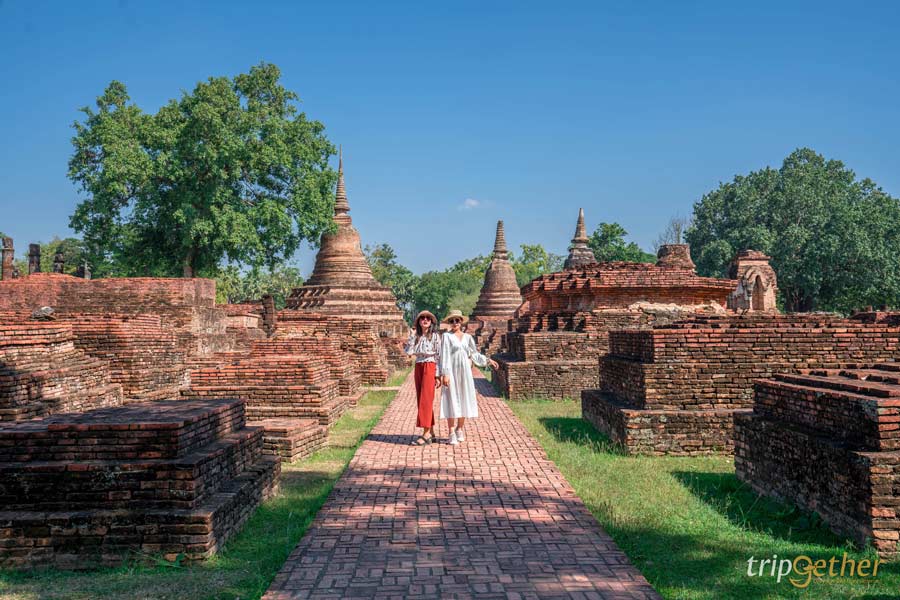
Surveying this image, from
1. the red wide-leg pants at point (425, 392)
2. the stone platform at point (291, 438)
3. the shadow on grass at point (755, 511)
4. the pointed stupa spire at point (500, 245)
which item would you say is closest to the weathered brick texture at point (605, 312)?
the red wide-leg pants at point (425, 392)

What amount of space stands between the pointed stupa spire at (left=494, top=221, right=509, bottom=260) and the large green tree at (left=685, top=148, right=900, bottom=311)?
1027cm

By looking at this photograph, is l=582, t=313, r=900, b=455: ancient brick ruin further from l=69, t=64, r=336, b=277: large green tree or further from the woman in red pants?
l=69, t=64, r=336, b=277: large green tree

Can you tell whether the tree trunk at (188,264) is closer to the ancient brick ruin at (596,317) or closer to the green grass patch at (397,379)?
the green grass patch at (397,379)

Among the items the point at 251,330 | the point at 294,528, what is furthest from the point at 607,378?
the point at 251,330

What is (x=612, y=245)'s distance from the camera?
54.1 m

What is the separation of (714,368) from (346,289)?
2354 cm

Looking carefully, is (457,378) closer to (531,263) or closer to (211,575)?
(211,575)

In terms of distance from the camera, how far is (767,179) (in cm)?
3788

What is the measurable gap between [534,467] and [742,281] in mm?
19101

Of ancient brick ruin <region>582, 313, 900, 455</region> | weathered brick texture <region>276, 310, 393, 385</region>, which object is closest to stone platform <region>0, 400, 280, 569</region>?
ancient brick ruin <region>582, 313, 900, 455</region>

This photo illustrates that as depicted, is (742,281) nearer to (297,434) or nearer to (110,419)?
(297,434)

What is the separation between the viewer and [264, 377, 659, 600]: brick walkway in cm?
358

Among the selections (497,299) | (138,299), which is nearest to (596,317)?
(138,299)

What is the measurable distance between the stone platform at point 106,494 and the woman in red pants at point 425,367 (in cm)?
370
